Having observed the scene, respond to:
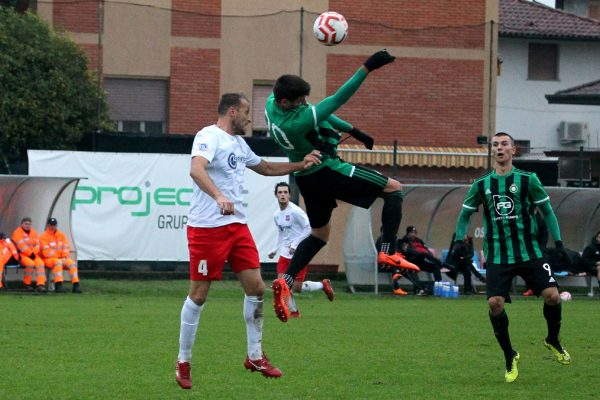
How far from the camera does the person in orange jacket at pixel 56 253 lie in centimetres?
2444

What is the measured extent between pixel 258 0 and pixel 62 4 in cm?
529

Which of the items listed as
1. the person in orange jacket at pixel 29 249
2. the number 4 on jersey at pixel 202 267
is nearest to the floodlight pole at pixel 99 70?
the person in orange jacket at pixel 29 249

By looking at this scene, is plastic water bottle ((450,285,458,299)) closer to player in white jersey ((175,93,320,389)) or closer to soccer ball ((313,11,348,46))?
soccer ball ((313,11,348,46))

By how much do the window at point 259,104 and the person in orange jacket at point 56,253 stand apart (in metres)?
9.29

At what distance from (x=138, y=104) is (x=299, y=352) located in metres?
19.6

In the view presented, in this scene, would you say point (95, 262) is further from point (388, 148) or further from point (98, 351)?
point (98, 351)

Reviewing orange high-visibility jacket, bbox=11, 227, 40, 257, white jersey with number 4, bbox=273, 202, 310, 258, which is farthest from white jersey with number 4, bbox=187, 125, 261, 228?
orange high-visibility jacket, bbox=11, 227, 40, 257

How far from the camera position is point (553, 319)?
12.1 meters

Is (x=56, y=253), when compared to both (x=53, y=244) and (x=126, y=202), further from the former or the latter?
(x=126, y=202)

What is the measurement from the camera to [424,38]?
110 ft

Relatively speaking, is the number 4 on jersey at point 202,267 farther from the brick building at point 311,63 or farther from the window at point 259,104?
the window at point 259,104

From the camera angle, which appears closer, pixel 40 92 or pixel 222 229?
pixel 222 229

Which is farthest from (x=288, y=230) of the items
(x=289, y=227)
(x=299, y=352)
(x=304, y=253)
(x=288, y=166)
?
(x=288, y=166)

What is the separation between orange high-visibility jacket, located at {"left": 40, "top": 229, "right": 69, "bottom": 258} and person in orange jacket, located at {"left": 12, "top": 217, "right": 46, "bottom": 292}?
0.40ft
